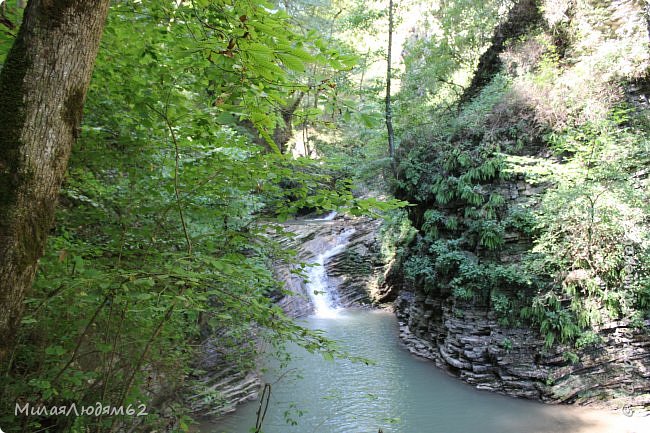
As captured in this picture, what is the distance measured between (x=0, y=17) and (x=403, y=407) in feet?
24.4

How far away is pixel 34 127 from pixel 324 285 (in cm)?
1367

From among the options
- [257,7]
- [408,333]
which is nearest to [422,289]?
[408,333]

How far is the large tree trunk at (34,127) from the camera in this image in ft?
Answer: 3.85

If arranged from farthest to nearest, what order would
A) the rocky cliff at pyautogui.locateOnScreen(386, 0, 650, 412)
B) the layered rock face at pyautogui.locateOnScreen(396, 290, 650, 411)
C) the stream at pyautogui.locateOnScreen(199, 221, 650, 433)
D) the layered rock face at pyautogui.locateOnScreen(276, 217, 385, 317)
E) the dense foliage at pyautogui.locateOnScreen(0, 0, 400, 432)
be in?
the layered rock face at pyautogui.locateOnScreen(276, 217, 385, 317)
the rocky cliff at pyautogui.locateOnScreen(386, 0, 650, 412)
the layered rock face at pyautogui.locateOnScreen(396, 290, 650, 411)
the stream at pyautogui.locateOnScreen(199, 221, 650, 433)
the dense foliage at pyautogui.locateOnScreen(0, 0, 400, 432)

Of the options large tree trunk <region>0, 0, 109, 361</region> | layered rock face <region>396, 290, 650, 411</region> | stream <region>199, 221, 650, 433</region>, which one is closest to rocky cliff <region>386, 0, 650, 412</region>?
layered rock face <region>396, 290, 650, 411</region>

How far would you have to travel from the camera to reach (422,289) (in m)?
10.1

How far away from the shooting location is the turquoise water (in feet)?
20.1

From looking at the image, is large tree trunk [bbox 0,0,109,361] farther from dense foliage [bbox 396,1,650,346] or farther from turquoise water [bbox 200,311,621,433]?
dense foliage [bbox 396,1,650,346]

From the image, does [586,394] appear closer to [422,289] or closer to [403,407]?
[403,407]

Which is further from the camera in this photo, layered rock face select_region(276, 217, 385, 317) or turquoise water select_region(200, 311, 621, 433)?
layered rock face select_region(276, 217, 385, 317)

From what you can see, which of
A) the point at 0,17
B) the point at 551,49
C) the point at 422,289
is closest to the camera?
the point at 0,17

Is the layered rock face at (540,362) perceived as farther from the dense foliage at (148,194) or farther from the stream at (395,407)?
the dense foliage at (148,194)

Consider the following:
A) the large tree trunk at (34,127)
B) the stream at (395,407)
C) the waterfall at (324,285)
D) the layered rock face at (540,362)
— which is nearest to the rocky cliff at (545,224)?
the layered rock face at (540,362)

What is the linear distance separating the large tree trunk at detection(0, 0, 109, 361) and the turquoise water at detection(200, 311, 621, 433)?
14.6 feet
